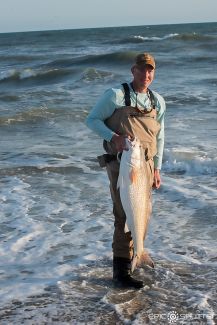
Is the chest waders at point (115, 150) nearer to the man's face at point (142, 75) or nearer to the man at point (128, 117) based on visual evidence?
the man at point (128, 117)

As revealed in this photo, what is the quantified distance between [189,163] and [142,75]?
206 inches

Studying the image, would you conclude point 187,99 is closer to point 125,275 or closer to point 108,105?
point 125,275

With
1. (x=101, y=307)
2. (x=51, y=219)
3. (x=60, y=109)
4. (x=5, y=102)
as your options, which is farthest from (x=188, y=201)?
(x=5, y=102)

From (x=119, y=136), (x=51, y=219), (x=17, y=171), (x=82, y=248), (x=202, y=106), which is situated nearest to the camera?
(x=119, y=136)

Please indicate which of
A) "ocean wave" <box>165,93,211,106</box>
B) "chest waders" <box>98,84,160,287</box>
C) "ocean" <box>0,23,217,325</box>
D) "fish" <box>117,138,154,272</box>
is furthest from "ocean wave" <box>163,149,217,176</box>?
"ocean wave" <box>165,93,211,106</box>

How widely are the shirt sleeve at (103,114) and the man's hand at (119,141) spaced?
0.06 m

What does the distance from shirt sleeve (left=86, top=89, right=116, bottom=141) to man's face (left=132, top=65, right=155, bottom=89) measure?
220 millimetres

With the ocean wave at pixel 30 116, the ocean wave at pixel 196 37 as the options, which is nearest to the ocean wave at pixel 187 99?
the ocean wave at pixel 30 116

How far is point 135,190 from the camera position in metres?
4.39

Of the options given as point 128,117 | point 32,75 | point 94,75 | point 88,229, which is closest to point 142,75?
point 128,117

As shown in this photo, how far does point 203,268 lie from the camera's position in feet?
17.7

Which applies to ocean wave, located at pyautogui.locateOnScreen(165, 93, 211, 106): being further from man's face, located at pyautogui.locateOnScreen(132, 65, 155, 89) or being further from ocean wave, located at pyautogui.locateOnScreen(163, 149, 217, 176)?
man's face, located at pyautogui.locateOnScreen(132, 65, 155, 89)

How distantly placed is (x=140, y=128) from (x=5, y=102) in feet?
50.6

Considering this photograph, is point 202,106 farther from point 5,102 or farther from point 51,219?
point 51,219
